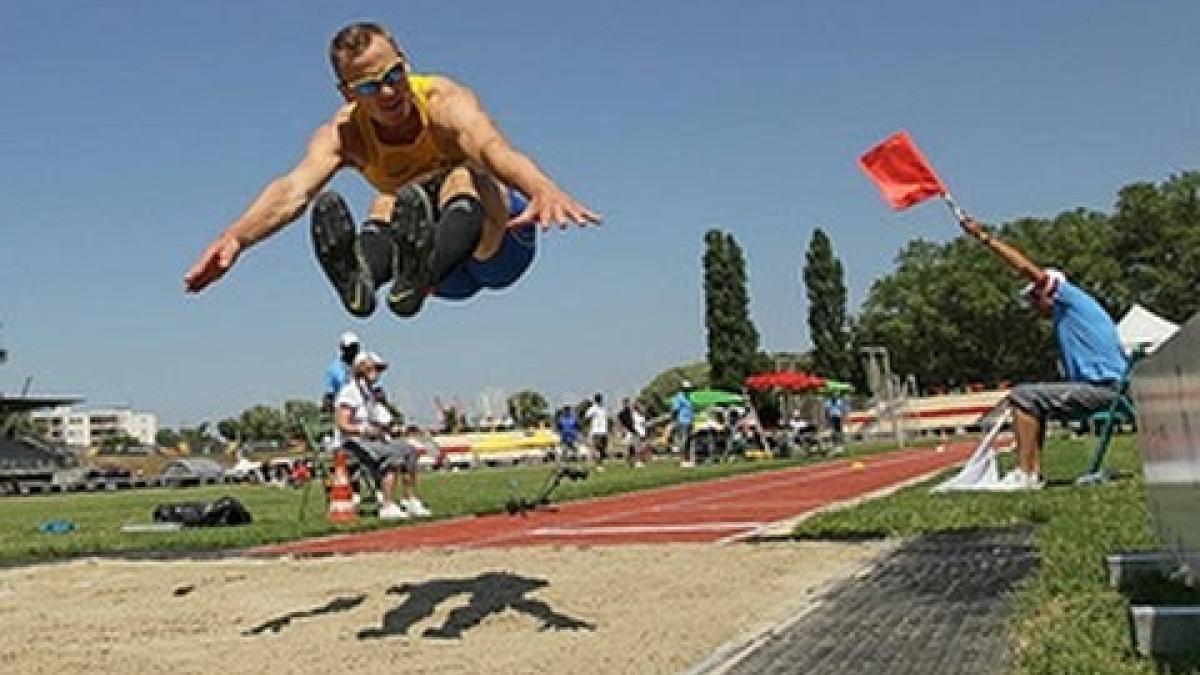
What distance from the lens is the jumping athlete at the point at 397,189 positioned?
555cm

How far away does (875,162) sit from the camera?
9.23 metres

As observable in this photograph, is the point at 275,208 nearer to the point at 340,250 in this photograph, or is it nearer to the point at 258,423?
the point at 340,250

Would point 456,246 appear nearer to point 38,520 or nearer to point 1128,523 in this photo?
point 1128,523

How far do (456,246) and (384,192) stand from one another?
83cm

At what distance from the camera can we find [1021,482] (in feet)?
36.6

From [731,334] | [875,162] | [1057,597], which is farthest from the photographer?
[731,334]

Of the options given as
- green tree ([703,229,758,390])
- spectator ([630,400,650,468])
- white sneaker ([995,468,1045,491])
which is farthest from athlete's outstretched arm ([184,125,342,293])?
green tree ([703,229,758,390])

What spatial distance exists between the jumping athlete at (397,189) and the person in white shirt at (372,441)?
7202 millimetres

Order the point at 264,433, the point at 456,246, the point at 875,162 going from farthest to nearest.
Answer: the point at 264,433 < the point at 875,162 < the point at 456,246

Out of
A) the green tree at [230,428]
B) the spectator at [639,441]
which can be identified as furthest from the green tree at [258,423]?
the spectator at [639,441]

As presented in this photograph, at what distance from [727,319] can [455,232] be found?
210 ft

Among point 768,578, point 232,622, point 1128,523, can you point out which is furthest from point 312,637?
Answer: point 1128,523

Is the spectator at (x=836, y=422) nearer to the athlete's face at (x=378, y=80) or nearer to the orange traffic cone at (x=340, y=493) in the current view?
the orange traffic cone at (x=340, y=493)

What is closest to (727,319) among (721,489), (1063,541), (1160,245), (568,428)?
(1160,245)
